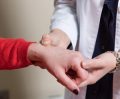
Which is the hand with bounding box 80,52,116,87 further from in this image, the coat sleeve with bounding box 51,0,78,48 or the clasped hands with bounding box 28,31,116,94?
the coat sleeve with bounding box 51,0,78,48

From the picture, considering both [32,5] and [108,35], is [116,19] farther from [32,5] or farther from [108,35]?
[32,5]

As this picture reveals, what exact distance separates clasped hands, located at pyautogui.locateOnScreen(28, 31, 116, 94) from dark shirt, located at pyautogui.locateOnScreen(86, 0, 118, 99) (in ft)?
0.28

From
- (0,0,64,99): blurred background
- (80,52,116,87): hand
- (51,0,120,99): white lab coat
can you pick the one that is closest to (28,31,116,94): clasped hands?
(80,52,116,87): hand

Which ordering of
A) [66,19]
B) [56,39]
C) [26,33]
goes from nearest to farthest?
[56,39] < [66,19] < [26,33]

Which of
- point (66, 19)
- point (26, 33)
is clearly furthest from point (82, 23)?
point (26, 33)

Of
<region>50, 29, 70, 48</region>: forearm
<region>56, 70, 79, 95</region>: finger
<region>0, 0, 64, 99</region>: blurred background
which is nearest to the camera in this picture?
<region>56, 70, 79, 95</region>: finger

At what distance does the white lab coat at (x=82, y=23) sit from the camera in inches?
27.4

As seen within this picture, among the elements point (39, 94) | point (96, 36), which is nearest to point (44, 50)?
point (96, 36)

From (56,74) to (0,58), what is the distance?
145mm

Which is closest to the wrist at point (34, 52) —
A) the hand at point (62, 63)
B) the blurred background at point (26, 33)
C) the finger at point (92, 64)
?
the hand at point (62, 63)

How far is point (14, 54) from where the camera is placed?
0.61m

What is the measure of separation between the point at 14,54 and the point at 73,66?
5.7 inches

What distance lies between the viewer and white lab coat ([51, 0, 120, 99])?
697 millimetres

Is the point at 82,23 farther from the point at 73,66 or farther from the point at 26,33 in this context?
the point at 26,33
